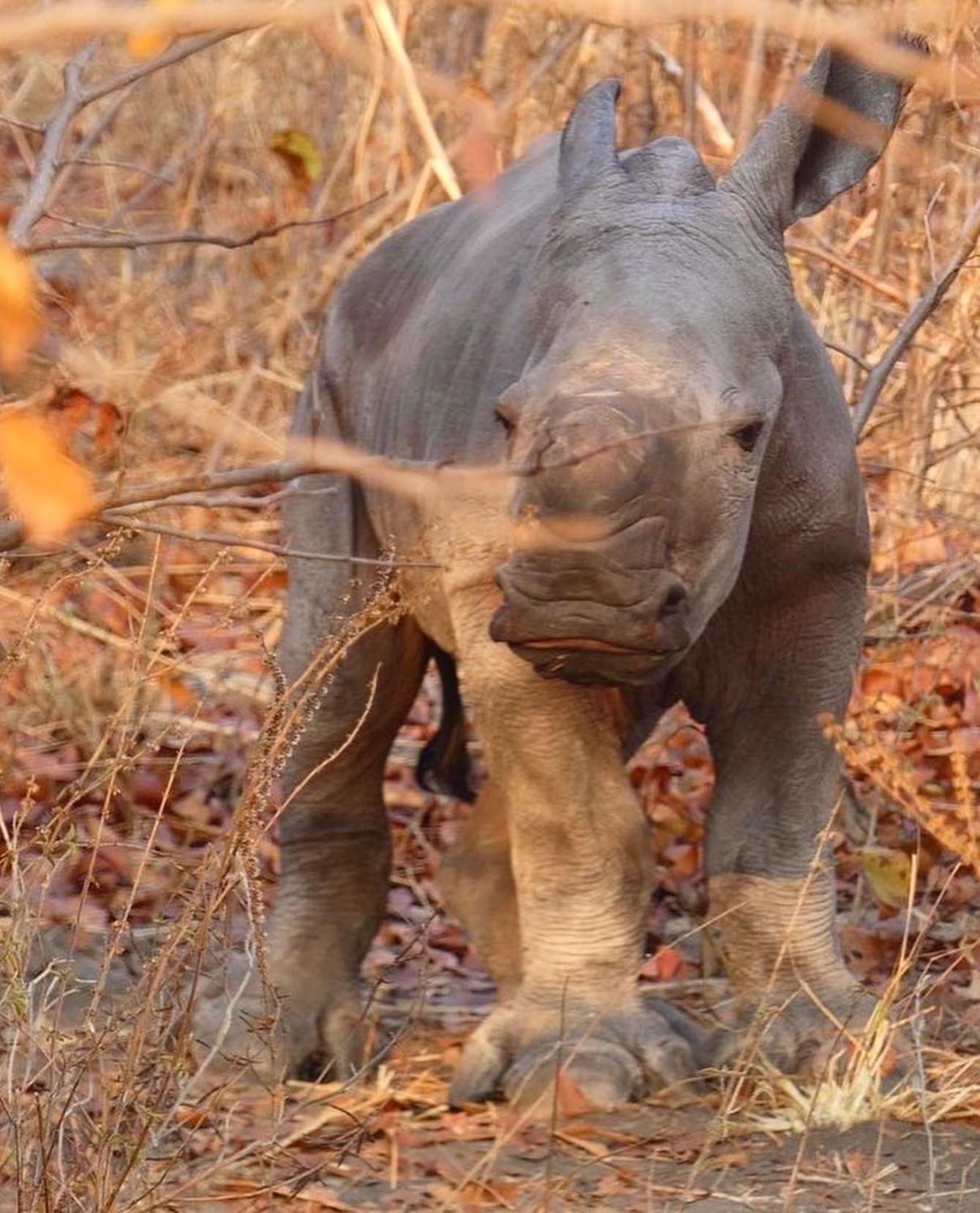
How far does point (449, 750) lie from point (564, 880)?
144 centimetres

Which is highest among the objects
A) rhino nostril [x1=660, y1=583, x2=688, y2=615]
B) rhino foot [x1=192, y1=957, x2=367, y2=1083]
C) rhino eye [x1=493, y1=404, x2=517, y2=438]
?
rhino eye [x1=493, y1=404, x2=517, y2=438]

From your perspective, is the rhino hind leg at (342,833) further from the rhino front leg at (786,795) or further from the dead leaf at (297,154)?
the dead leaf at (297,154)

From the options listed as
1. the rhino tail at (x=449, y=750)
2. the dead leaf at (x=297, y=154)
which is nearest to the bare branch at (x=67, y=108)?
the rhino tail at (x=449, y=750)

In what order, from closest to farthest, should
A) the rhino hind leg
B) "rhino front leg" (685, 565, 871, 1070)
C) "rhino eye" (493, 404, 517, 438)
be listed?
1. "rhino eye" (493, 404, 517, 438)
2. "rhino front leg" (685, 565, 871, 1070)
3. the rhino hind leg

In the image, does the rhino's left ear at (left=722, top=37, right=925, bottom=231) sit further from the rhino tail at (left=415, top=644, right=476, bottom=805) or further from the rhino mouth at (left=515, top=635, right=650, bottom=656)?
the rhino tail at (left=415, top=644, right=476, bottom=805)

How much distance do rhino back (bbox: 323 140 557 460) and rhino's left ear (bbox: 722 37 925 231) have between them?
0.48 metres

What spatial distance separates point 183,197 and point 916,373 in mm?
4977

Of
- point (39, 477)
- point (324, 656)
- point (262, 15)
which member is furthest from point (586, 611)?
point (262, 15)

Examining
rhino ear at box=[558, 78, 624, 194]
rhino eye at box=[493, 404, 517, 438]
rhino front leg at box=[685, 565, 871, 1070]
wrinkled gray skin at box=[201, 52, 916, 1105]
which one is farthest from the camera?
rhino front leg at box=[685, 565, 871, 1070]

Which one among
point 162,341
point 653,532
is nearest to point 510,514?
point 653,532

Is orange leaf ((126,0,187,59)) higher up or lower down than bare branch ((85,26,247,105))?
higher up

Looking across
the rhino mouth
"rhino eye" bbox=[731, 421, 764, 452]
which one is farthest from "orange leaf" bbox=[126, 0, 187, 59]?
"rhino eye" bbox=[731, 421, 764, 452]

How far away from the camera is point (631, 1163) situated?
5.02m

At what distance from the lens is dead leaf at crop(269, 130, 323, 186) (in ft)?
27.0
